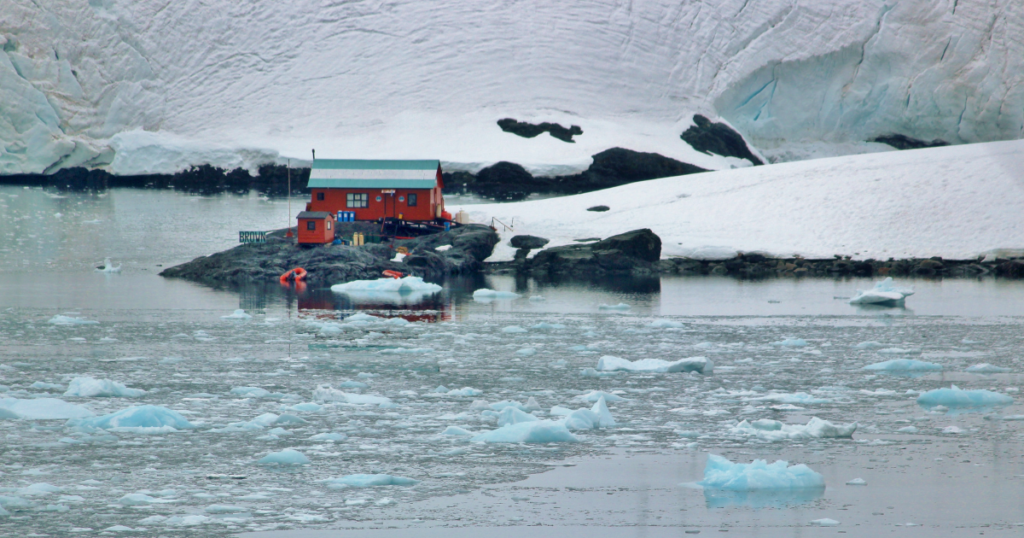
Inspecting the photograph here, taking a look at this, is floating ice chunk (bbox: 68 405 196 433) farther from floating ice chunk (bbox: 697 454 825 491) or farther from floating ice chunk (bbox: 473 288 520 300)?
floating ice chunk (bbox: 473 288 520 300)

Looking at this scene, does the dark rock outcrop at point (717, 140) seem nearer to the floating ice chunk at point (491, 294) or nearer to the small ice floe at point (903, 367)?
the floating ice chunk at point (491, 294)

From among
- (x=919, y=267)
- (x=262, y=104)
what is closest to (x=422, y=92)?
(x=262, y=104)

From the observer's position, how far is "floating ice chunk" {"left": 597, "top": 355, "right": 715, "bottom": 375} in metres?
14.6

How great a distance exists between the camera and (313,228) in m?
38.2

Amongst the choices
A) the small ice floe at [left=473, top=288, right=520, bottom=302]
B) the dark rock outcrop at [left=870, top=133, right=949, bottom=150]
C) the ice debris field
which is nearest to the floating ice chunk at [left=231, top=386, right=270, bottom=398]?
the ice debris field

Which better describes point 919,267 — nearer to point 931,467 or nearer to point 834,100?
point 931,467

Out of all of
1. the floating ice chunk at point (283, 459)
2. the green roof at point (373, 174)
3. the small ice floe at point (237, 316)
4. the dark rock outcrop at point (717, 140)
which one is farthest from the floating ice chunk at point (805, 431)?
the dark rock outcrop at point (717, 140)

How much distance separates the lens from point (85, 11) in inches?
3295

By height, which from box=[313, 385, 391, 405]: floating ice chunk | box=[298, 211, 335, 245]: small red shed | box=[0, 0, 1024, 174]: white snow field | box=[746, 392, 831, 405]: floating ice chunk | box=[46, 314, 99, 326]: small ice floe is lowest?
box=[746, 392, 831, 405]: floating ice chunk

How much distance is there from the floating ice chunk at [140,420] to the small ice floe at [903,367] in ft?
32.9

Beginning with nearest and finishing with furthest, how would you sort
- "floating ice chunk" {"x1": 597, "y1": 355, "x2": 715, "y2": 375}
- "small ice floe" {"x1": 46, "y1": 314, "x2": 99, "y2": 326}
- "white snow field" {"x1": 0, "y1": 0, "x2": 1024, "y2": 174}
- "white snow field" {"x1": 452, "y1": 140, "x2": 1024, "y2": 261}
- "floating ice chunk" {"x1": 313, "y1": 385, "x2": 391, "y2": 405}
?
"floating ice chunk" {"x1": 313, "y1": 385, "x2": 391, "y2": 405} < "floating ice chunk" {"x1": 597, "y1": 355, "x2": 715, "y2": 375} < "small ice floe" {"x1": 46, "y1": 314, "x2": 99, "y2": 326} < "white snow field" {"x1": 452, "y1": 140, "x2": 1024, "y2": 261} < "white snow field" {"x1": 0, "y1": 0, "x2": 1024, "y2": 174}

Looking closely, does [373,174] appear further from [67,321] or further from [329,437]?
[329,437]

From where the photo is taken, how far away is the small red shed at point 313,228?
A: 37938 mm

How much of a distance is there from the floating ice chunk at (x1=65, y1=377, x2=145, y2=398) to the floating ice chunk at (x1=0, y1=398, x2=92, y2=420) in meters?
0.86
